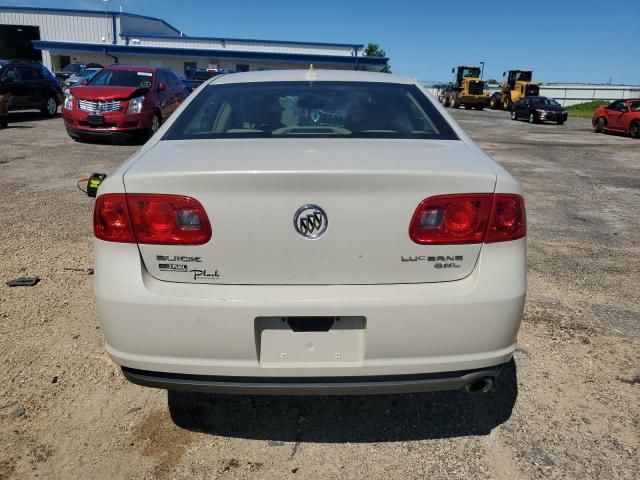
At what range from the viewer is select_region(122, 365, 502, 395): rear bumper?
2.16 m

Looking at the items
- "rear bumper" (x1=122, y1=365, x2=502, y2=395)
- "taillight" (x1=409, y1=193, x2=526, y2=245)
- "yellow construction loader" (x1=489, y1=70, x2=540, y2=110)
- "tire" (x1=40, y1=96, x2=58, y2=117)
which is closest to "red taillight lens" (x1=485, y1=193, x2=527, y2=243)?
"taillight" (x1=409, y1=193, x2=526, y2=245)

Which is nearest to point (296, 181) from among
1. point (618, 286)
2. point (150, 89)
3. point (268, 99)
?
point (268, 99)

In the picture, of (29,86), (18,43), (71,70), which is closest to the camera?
(29,86)

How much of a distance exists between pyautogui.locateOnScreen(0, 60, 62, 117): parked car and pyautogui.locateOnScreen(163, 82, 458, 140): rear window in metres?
15.1

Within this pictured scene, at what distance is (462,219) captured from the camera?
7.01ft

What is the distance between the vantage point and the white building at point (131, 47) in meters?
50.9

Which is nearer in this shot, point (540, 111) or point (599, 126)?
point (599, 126)

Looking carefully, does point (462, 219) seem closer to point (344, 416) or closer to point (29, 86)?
point (344, 416)

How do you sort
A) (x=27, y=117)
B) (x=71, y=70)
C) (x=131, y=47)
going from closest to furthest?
1. (x=27, y=117)
2. (x=71, y=70)
3. (x=131, y=47)

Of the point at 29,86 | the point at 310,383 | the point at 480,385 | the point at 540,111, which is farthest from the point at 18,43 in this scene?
the point at 480,385

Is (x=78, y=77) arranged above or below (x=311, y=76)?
below

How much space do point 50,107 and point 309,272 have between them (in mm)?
18926

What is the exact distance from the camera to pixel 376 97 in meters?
3.18

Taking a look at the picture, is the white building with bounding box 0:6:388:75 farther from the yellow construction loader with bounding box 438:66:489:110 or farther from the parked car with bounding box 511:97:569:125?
the parked car with bounding box 511:97:569:125
